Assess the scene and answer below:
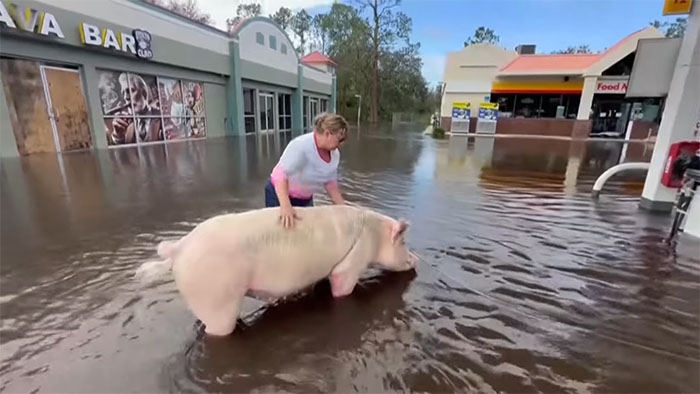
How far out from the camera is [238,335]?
A: 2.42m

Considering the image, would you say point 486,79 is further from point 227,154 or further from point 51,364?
point 51,364

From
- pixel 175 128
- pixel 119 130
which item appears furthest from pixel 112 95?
pixel 175 128

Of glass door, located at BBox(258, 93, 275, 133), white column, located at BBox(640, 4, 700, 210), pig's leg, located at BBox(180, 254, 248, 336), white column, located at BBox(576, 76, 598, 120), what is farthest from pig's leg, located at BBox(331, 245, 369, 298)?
white column, located at BBox(576, 76, 598, 120)

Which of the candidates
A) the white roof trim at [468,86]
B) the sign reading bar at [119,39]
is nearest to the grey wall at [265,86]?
the sign reading bar at [119,39]

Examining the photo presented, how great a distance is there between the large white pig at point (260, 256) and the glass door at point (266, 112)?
60.4ft

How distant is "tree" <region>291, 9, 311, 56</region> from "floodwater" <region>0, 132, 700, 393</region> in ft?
144

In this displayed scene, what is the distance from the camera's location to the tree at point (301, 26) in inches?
1730

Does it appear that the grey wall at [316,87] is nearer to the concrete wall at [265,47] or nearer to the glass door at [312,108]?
the glass door at [312,108]

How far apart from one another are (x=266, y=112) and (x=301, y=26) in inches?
1129

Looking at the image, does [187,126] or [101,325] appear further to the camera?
[187,126]

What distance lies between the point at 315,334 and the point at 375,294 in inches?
28.7

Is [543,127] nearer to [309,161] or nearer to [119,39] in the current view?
[119,39]

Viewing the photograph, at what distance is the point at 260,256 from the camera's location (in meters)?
2.26

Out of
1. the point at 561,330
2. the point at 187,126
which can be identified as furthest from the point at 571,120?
the point at 561,330
